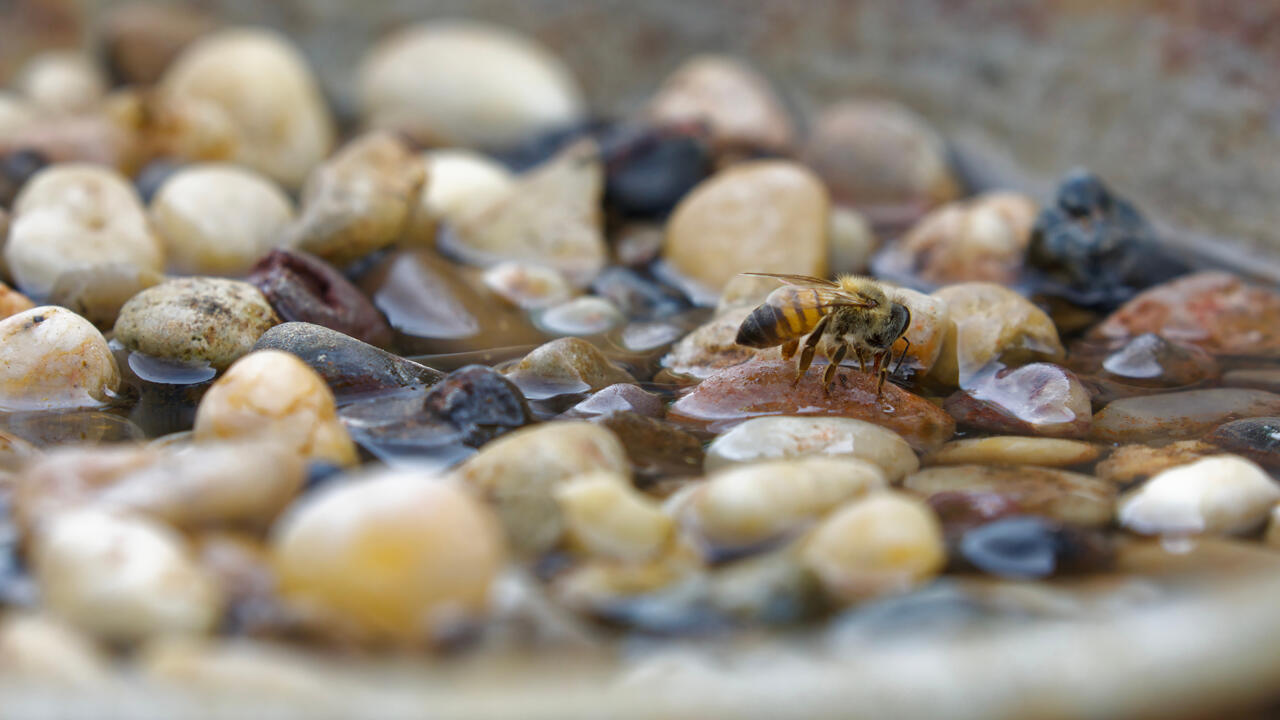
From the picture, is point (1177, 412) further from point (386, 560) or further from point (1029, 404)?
point (386, 560)

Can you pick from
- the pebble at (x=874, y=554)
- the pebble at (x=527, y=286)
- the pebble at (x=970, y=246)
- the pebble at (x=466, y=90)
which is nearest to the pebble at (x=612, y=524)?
the pebble at (x=874, y=554)

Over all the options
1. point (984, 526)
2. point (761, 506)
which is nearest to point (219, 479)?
point (761, 506)

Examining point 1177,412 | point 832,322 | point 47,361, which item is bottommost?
point 47,361

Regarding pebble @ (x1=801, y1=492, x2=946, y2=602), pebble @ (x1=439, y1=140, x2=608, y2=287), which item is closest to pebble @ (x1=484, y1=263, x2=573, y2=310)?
pebble @ (x1=439, y1=140, x2=608, y2=287)

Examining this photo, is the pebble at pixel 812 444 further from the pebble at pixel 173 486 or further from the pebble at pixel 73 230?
the pebble at pixel 73 230

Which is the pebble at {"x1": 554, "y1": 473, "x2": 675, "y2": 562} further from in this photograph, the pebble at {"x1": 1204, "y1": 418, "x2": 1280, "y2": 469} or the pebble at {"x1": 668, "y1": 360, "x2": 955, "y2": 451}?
the pebble at {"x1": 1204, "y1": 418, "x2": 1280, "y2": 469}

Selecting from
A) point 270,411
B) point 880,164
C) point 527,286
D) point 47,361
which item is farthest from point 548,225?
point 270,411
